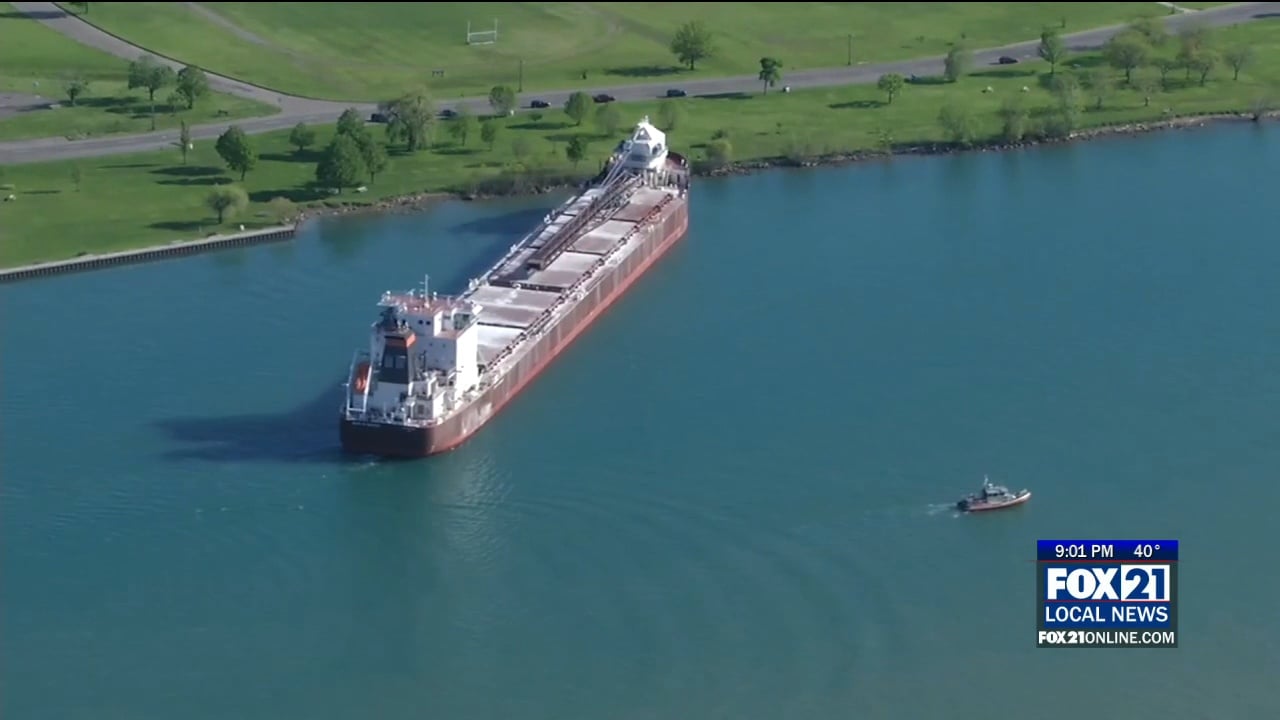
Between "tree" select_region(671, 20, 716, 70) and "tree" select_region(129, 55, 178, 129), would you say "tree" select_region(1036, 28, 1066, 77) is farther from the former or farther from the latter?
"tree" select_region(129, 55, 178, 129)

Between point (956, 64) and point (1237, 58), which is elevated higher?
point (1237, 58)

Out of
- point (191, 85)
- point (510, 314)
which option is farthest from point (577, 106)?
point (510, 314)

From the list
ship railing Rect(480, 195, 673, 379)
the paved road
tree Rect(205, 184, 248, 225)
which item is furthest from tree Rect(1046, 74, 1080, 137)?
tree Rect(205, 184, 248, 225)

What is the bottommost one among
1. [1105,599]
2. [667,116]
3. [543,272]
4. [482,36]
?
[1105,599]

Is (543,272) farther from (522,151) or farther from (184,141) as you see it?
(184,141)

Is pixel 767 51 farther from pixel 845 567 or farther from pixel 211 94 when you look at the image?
pixel 845 567

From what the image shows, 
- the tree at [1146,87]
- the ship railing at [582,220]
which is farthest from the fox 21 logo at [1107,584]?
the tree at [1146,87]

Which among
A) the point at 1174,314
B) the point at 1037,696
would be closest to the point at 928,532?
the point at 1037,696
